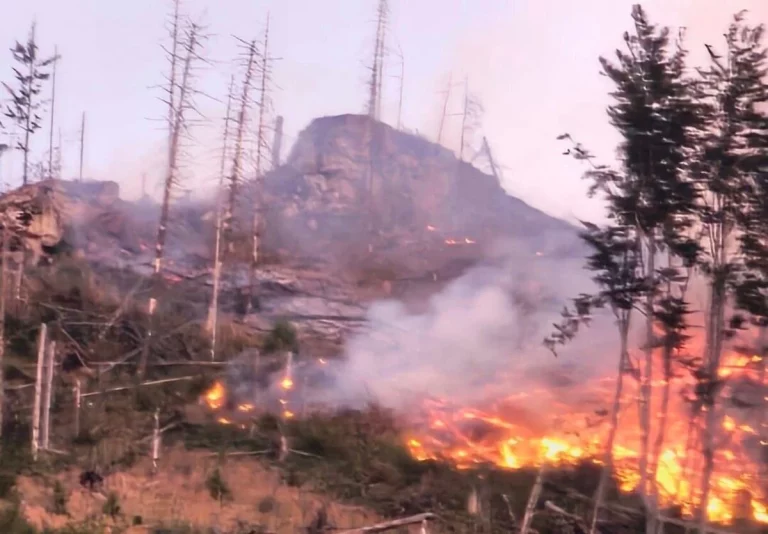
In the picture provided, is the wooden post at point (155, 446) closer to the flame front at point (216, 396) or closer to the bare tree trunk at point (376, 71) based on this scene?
the flame front at point (216, 396)

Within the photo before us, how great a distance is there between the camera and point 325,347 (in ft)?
63.6

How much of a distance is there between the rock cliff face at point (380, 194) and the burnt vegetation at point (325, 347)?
610 centimetres

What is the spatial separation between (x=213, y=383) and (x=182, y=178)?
6.88m

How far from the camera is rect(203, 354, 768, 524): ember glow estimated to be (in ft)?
37.5

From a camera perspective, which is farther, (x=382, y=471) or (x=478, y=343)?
(x=478, y=343)

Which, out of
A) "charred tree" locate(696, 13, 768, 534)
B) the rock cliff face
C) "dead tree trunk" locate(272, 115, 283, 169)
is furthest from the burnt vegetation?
the rock cliff face

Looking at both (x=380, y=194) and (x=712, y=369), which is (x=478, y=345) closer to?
(x=712, y=369)

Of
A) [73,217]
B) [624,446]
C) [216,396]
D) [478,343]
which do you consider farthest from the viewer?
[73,217]

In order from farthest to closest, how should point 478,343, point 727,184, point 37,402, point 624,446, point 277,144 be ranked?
point 277,144 → point 478,343 → point 624,446 → point 37,402 → point 727,184

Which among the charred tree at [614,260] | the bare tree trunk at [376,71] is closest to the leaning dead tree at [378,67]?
the bare tree trunk at [376,71]

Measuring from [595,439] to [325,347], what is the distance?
8.02 metres

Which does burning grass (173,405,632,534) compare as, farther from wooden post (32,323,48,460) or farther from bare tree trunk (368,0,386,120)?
bare tree trunk (368,0,386,120)

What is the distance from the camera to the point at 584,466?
40.4 feet

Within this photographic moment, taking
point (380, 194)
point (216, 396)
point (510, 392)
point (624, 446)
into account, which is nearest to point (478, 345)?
point (510, 392)
